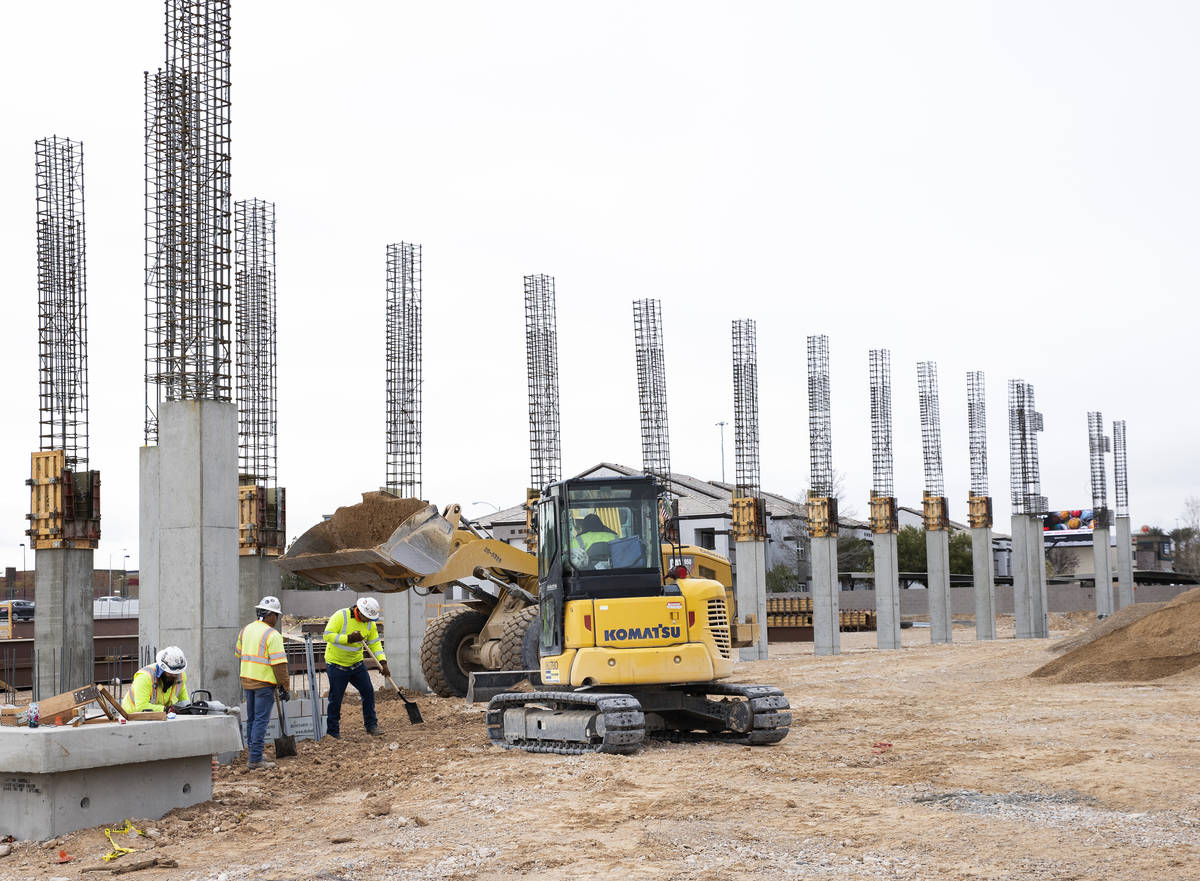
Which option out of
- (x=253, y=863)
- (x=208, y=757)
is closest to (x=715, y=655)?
(x=208, y=757)

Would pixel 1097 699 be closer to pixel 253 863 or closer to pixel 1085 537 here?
pixel 253 863

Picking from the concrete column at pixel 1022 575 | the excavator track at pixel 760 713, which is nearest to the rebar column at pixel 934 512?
the concrete column at pixel 1022 575

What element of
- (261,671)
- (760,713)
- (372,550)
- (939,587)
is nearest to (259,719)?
(261,671)

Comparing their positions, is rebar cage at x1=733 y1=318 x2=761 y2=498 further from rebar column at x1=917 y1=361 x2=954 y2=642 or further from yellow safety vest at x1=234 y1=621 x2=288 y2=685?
yellow safety vest at x1=234 y1=621 x2=288 y2=685

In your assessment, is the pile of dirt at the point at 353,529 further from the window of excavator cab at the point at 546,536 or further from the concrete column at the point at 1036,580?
the concrete column at the point at 1036,580

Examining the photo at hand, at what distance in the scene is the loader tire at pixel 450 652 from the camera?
20.7 meters

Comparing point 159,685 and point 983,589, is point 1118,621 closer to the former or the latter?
point 159,685

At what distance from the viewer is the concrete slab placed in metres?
8.98

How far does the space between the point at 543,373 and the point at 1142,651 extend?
49.4 ft

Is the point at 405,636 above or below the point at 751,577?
below

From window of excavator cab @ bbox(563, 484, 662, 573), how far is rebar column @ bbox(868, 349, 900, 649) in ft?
90.4

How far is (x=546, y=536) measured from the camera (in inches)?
541

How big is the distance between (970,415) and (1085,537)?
43.6 m

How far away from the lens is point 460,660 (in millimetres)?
20797
